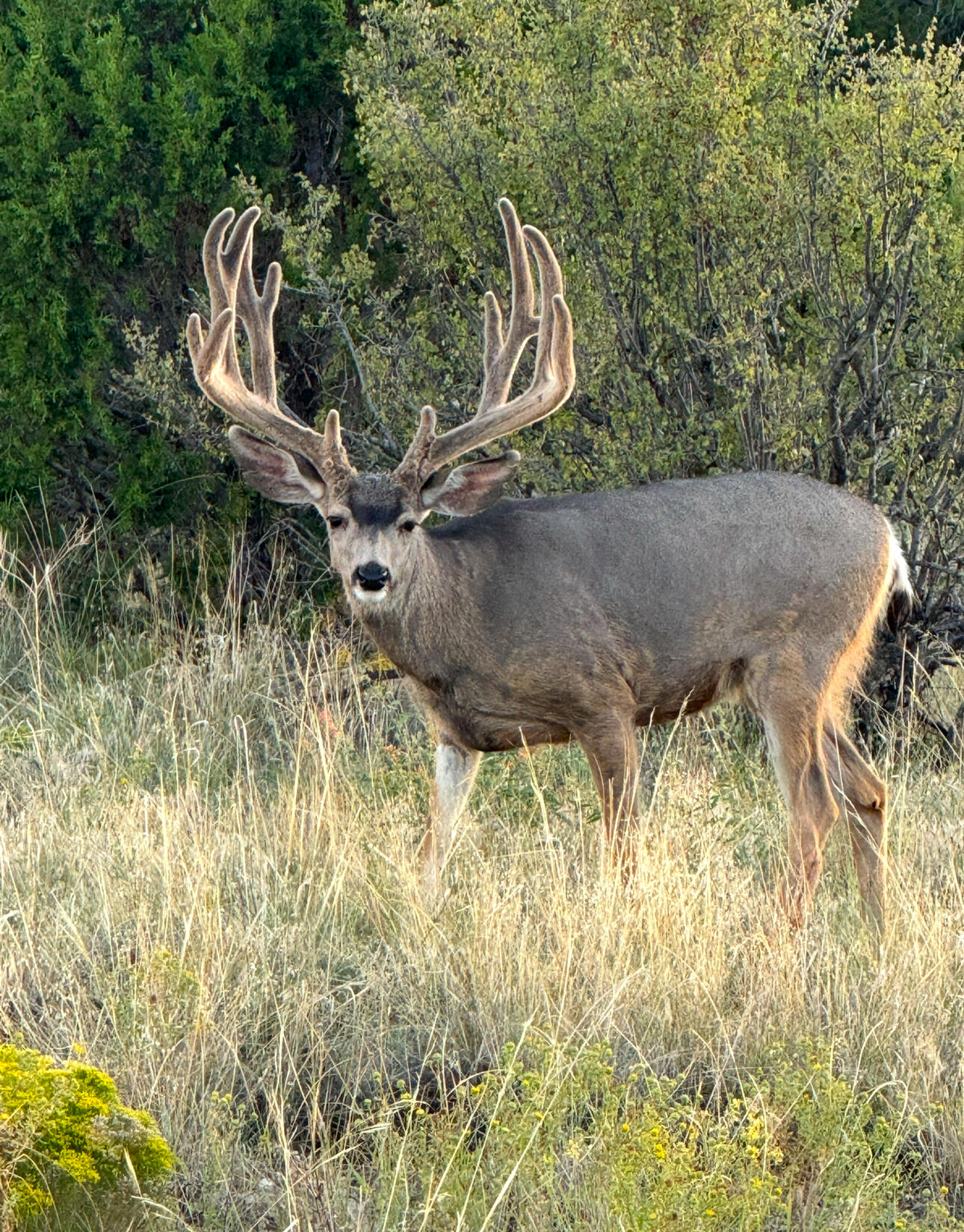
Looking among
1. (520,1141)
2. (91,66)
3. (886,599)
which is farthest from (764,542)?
(91,66)

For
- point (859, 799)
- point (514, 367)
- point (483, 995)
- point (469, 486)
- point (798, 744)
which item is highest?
point (514, 367)

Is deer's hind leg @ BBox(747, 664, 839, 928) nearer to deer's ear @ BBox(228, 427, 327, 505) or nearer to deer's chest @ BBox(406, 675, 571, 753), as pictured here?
deer's chest @ BBox(406, 675, 571, 753)

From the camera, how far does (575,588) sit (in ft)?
19.9

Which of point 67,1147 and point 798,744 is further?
point 798,744

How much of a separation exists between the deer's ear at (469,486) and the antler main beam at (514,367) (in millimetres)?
55

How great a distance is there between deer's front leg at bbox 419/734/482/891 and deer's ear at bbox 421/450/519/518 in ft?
2.67

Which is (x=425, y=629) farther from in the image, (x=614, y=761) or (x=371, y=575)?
(x=614, y=761)

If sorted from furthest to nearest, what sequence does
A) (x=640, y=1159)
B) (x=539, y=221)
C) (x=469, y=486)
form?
(x=539, y=221) → (x=469, y=486) → (x=640, y=1159)

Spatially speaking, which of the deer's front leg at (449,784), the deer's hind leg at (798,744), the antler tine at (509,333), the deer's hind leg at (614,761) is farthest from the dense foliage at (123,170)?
the deer's hind leg at (798,744)

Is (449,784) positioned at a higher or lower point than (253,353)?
lower

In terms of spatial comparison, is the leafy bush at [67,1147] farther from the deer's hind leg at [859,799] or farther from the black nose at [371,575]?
the deer's hind leg at [859,799]

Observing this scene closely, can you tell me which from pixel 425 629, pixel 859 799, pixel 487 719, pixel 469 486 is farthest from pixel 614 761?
pixel 469 486

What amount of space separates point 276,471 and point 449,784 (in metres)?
1.25

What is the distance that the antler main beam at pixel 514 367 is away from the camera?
585 centimetres
